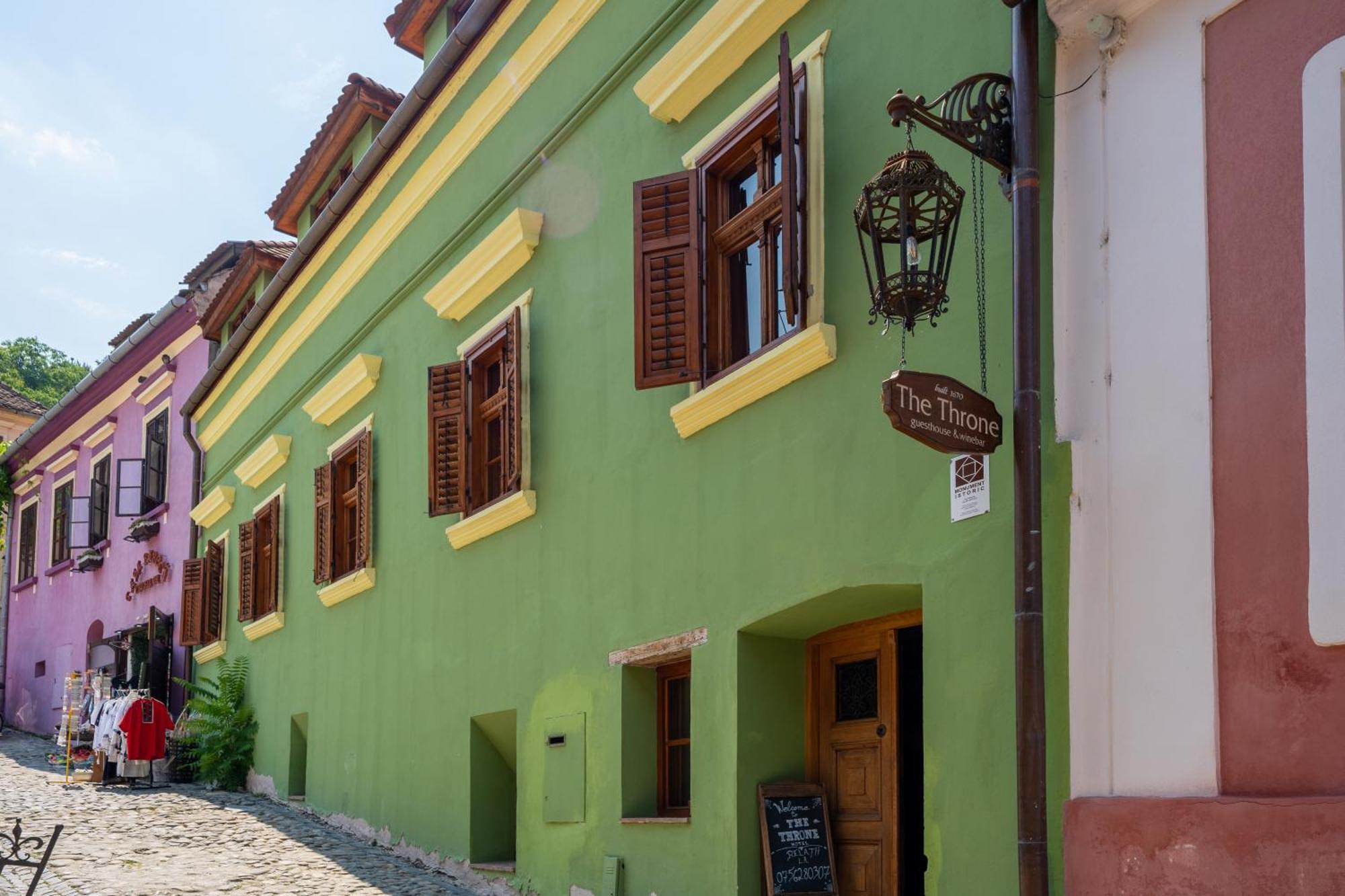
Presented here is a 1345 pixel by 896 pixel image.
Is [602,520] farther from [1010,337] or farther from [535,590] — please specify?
[1010,337]

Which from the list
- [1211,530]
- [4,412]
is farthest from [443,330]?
[4,412]

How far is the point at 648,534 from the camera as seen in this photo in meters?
8.88

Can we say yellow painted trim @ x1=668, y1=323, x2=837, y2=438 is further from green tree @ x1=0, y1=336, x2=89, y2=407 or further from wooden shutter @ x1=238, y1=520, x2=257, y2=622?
green tree @ x1=0, y1=336, x2=89, y2=407

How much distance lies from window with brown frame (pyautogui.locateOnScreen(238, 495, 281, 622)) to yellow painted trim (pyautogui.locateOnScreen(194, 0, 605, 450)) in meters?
1.74

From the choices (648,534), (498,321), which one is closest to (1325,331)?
(648,534)

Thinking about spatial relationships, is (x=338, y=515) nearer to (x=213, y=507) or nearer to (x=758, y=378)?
(x=213, y=507)

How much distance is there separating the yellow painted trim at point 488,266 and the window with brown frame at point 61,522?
19313 mm

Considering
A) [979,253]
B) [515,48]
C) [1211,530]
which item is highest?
[515,48]

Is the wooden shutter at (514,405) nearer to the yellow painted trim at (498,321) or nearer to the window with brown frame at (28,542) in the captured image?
the yellow painted trim at (498,321)

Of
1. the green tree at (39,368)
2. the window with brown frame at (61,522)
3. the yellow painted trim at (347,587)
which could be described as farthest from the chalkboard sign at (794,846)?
the green tree at (39,368)

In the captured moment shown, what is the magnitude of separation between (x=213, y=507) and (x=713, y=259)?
13.8 m

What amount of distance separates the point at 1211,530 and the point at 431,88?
9.12m

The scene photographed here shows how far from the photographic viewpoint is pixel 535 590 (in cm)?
1036

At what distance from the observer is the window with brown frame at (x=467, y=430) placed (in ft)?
37.6
